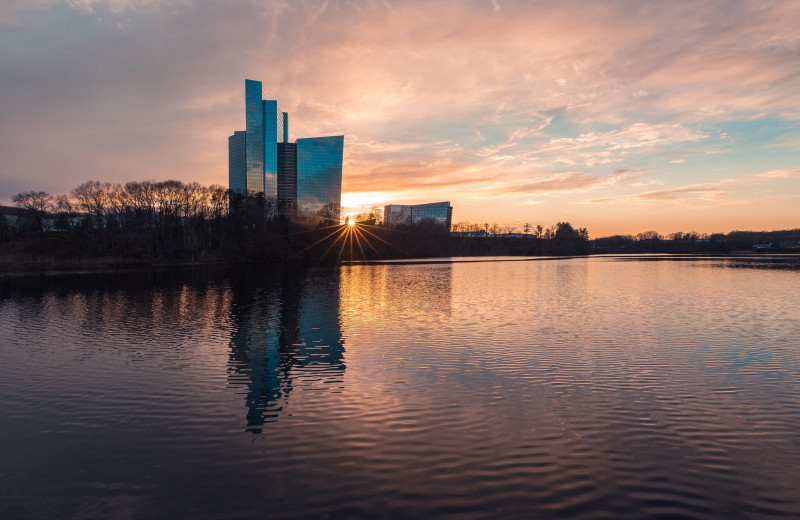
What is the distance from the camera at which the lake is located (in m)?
10.6

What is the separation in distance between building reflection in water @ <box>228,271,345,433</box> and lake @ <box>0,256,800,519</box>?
7.6 inches

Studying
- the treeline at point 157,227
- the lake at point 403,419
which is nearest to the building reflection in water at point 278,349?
the lake at point 403,419

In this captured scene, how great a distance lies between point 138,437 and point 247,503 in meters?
6.26

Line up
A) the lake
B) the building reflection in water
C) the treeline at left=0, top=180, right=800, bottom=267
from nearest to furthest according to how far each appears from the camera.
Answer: the lake, the building reflection in water, the treeline at left=0, top=180, right=800, bottom=267

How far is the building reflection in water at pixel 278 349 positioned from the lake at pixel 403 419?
0.19 metres

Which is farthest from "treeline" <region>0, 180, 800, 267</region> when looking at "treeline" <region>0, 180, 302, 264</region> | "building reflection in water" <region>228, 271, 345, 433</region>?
"building reflection in water" <region>228, 271, 345, 433</region>

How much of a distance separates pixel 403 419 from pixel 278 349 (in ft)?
42.4

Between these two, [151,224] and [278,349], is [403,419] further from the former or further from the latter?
[151,224]

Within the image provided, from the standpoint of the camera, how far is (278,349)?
2577 cm

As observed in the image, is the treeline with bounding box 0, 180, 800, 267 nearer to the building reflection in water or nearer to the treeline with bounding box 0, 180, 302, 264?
the treeline with bounding box 0, 180, 302, 264

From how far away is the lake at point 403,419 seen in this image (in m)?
10.6

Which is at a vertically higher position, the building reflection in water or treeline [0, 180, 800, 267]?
treeline [0, 180, 800, 267]

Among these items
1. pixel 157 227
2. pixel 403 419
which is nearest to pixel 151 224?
pixel 157 227

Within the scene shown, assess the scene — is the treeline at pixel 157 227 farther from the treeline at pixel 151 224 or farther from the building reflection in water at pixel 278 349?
the building reflection in water at pixel 278 349
